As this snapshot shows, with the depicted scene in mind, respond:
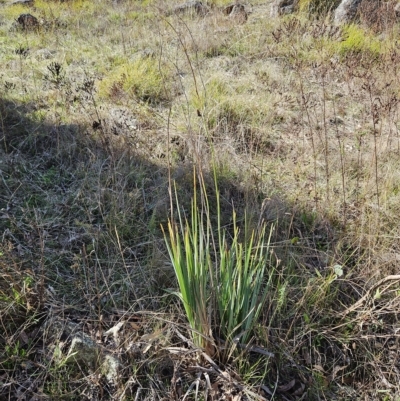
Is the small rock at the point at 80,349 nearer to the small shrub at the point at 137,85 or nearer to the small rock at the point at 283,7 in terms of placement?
the small shrub at the point at 137,85

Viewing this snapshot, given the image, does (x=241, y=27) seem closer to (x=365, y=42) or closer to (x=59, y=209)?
(x=365, y=42)

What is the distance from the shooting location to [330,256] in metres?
2.15

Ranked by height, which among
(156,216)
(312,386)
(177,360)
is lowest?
(312,386)

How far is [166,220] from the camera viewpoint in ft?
8.20

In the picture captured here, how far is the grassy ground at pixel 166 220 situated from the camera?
5.66 ft

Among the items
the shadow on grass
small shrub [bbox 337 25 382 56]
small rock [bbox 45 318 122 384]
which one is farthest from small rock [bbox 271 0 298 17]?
small rock [bbox 45 318 122 384]

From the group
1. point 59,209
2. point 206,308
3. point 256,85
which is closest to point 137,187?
point 59,209

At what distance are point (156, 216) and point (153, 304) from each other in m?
0.68

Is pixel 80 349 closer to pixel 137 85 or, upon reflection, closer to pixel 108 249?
pixel 108 249

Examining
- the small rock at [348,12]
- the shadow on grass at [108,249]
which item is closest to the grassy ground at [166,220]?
the shadow on grass at [108,249]

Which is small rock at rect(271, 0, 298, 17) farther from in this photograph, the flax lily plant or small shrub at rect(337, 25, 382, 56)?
the flax lily plant

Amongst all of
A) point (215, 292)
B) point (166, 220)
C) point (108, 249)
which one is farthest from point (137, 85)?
point (215, 292)

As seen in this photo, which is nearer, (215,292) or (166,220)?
(215,292)

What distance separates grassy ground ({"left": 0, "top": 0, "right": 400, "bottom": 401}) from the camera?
1.73 meters
